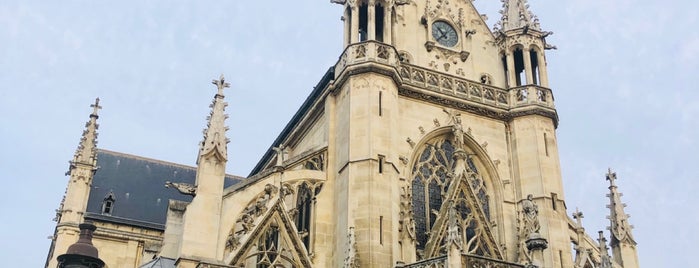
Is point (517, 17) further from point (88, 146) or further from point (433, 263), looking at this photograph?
point (88, 146)

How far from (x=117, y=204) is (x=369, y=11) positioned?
15087 millimetres

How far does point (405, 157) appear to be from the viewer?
2117cm

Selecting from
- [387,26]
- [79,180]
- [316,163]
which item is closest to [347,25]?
[387,26]

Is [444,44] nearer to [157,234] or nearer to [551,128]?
[551,128]

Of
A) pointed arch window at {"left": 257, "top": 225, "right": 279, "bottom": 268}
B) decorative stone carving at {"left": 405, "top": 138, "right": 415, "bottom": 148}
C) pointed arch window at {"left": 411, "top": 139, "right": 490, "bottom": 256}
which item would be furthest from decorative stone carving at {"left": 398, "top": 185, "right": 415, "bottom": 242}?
pointed arch window at {"left": 257, "top": 225, "right": 279, "bottom": 268}

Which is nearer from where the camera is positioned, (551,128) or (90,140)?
(551,128)

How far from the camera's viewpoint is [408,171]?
21125 millimetres

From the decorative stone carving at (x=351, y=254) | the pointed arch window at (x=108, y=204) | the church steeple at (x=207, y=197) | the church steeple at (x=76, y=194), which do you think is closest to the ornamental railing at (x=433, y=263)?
the decorative stone carving at (x=351, y=254)

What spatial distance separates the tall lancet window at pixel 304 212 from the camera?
66.2 feet

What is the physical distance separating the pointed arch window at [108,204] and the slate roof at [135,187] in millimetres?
229

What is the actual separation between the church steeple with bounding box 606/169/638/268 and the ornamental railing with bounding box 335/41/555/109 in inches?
165

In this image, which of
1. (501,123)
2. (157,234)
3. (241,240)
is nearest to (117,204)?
(157,234)

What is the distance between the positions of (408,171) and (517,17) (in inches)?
306

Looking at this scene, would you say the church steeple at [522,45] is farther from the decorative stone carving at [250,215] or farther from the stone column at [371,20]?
the decorative stone carving at [250,215]
